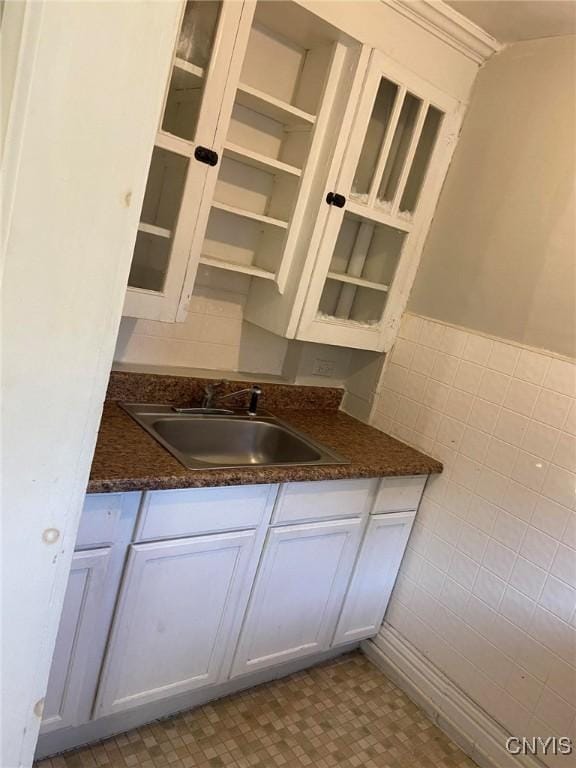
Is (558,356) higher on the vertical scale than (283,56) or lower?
lower

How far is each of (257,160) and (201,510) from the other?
44.3 inches

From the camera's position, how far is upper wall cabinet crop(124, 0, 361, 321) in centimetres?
160

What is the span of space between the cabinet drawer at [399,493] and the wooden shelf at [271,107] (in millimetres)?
1270

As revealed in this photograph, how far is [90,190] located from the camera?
1.91 ft

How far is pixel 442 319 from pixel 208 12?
4.16 feet

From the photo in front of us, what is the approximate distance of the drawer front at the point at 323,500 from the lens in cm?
177

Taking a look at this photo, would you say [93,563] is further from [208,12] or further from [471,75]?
[471,75]

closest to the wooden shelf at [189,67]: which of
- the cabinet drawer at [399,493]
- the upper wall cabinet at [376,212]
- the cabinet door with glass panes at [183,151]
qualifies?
the cabinet door with glass panes at [183,151]

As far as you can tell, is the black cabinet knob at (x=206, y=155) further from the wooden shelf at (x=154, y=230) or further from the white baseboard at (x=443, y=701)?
the white baseboard at (x=443, y=701)

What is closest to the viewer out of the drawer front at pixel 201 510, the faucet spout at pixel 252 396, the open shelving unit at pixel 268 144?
the drawer front at pixel 201 510

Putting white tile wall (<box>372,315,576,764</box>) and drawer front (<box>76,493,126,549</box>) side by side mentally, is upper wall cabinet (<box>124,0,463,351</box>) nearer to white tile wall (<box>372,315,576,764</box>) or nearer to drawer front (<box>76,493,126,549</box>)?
white tile wall (<box>372,315,576,764</box>)

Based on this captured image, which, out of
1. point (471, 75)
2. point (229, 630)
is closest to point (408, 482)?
point (229, 630)

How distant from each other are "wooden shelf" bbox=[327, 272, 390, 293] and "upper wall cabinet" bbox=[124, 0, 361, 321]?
19 centimetres

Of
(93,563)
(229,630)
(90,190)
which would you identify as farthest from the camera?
(229,630)
